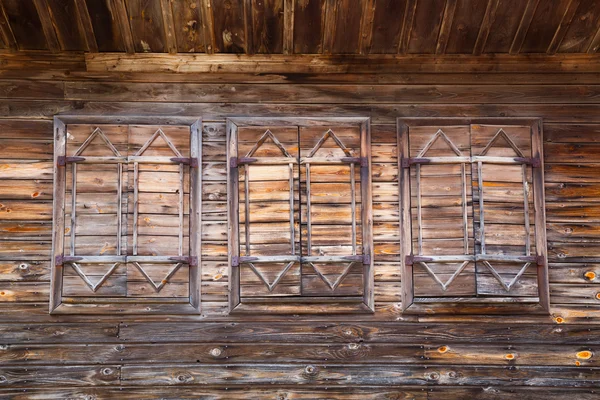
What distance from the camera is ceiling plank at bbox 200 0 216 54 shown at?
20.1ft

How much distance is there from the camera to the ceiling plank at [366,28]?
20.3 ft

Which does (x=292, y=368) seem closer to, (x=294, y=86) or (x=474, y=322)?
(x=474, y=322)

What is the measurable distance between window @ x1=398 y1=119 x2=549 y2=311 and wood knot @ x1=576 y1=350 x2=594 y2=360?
1.80 ft

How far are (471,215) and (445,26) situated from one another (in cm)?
180

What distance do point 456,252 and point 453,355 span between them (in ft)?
3.19

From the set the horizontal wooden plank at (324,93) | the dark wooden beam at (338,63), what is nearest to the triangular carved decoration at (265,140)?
the horizontal wooden plank at (324,93)

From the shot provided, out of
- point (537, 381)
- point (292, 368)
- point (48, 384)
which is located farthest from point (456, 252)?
point (48, 384)

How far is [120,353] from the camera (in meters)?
6.29

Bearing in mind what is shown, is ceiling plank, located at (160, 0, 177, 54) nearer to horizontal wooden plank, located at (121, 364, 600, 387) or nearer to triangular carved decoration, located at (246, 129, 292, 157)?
triangular carved decoration, located at (246, 129, 292, 157)

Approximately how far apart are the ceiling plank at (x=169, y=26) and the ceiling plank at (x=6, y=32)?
1433 mm

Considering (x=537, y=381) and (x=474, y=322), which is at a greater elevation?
(x=474, y=322)

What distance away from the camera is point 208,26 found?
20.6ft

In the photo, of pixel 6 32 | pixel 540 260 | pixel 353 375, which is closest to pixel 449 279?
pixel 540 260

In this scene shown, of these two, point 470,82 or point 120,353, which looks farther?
point 470,82
